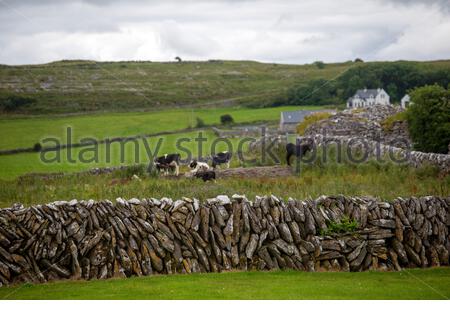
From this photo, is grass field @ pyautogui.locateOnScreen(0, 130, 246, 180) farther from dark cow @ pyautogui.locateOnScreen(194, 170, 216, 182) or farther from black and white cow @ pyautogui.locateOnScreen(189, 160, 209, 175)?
dark cow @ pyautogui.locateOnScreen(194, 170, 216, 182)

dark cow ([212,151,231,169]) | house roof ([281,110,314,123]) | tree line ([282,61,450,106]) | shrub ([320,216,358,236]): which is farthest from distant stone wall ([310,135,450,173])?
house roof ([281,110,314,123])

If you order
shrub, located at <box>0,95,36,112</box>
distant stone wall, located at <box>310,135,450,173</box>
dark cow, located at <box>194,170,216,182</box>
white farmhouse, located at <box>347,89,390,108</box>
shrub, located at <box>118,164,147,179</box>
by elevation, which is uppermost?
white farmhouse, located at <box>347,89,390,108</box>

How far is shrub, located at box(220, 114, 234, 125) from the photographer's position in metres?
40.0

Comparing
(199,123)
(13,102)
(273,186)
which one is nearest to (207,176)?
(273,186)

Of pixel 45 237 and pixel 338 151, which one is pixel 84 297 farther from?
pixel 338 151

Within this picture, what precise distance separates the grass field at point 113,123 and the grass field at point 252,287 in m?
11.5

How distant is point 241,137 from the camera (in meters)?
35.3

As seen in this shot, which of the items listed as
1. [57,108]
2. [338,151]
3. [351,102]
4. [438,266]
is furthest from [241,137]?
[438,266]

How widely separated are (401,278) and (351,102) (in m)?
26.8

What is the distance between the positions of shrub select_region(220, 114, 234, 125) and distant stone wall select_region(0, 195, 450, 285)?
2822cm

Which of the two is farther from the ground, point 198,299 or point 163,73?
point 163,73

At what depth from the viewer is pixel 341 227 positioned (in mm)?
11633

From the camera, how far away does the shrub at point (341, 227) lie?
11.6 m

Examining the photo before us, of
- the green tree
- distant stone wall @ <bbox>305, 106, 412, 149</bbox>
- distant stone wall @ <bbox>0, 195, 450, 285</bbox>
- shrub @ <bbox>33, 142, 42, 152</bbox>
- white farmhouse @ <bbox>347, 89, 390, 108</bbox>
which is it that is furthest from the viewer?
white farmhouse @ <bbox>347, 89, 390, 108</bbox>
